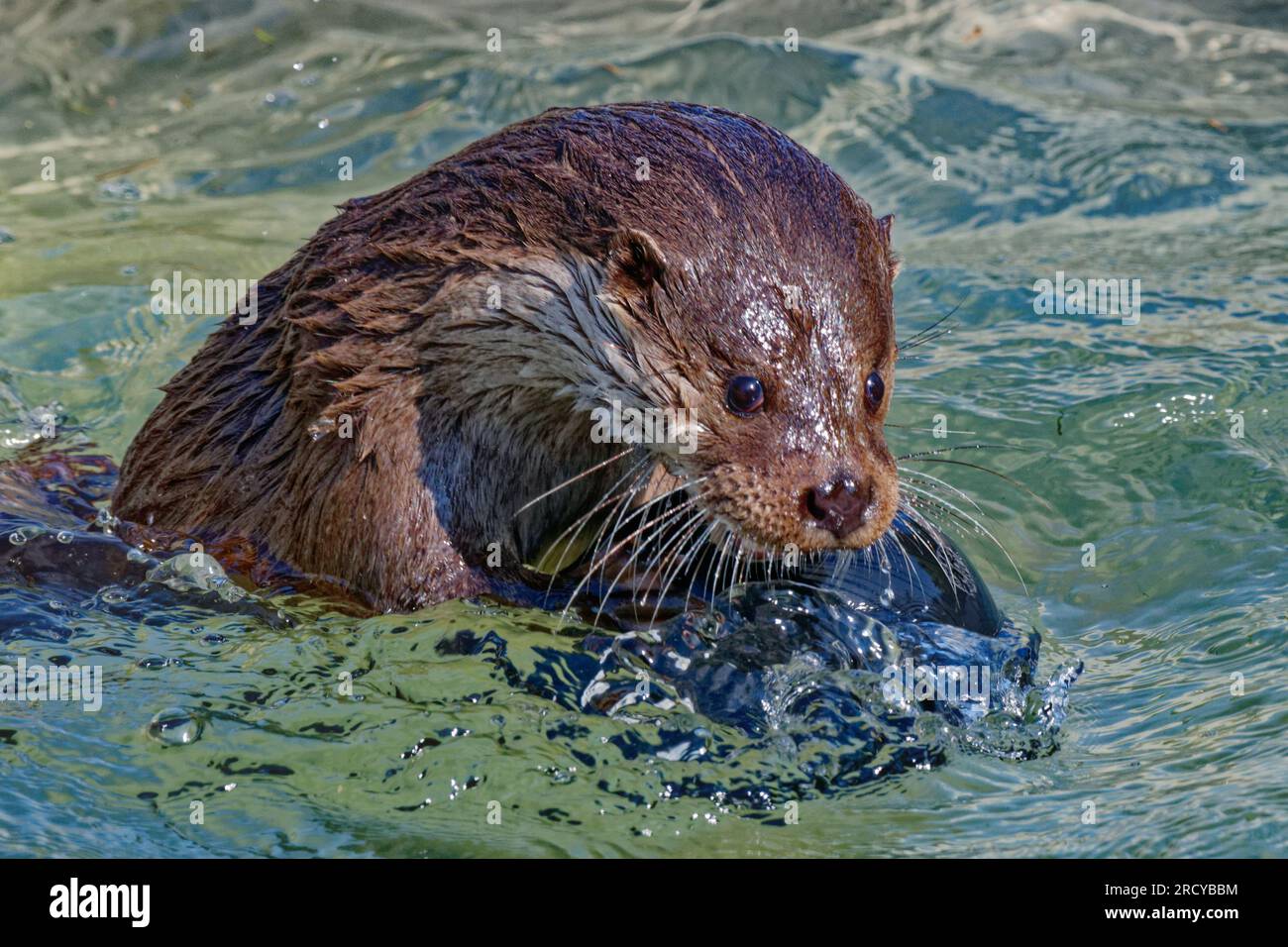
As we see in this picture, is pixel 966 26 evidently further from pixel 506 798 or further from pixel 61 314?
pixel 506 798

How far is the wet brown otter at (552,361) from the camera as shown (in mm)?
3531

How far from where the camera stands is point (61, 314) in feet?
22.6

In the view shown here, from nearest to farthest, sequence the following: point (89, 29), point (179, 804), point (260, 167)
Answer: point (179, 804), point (260, 167), point (89, 29)

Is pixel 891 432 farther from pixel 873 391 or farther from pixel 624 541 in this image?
pixel 624 541

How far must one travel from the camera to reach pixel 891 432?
573 centimetres

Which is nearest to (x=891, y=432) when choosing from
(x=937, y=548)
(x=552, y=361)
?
(x=937, y=548)

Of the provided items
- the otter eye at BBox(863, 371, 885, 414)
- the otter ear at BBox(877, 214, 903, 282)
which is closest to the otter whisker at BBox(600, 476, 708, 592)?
the otter eye at BBox(863, 371, 885, 414)

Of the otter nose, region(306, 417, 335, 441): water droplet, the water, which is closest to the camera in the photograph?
the otter nose

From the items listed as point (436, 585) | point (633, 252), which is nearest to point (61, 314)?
point (436, 585)

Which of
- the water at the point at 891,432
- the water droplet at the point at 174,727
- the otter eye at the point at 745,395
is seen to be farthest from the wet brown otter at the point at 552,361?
the water droplet at the point at 174,727

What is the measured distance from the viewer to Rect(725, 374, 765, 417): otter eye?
139 inches

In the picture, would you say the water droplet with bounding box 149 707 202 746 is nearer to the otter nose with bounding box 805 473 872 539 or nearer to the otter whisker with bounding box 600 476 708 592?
the otter whisker with bounding box 600 476 708 592

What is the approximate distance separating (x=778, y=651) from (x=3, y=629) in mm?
1987

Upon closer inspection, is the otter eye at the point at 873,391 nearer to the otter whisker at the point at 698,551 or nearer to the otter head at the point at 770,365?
the otter head at the point at 770,365
